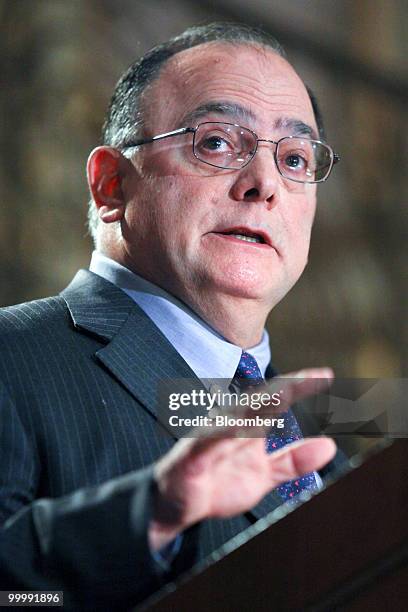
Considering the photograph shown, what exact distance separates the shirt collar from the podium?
74 cm

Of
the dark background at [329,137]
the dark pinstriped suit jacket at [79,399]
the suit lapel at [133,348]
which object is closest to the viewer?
the dark pinstriped suit jacket at [79,399]

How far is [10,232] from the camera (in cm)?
354

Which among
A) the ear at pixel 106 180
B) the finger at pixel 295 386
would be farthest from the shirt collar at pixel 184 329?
the finger at pixel 295 386

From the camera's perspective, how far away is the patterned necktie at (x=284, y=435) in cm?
149

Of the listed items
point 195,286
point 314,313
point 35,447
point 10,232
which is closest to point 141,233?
point 195,286

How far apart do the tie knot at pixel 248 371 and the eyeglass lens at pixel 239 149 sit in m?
0.37

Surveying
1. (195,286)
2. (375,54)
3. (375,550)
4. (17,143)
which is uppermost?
(375,54)

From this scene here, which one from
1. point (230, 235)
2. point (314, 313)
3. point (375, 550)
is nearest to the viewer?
point (375, 550)

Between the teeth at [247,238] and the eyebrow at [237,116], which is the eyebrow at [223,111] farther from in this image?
the teeth at [247,238]

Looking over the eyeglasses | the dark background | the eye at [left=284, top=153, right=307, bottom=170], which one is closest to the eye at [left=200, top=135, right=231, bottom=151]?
the eyeglasses

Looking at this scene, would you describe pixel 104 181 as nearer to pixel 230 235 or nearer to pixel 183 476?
pixel 230 235

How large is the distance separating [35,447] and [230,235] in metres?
0.61

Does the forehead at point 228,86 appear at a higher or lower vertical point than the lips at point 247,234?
higher

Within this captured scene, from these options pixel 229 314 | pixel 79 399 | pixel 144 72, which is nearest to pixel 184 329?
pixel 229 314
